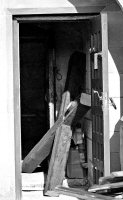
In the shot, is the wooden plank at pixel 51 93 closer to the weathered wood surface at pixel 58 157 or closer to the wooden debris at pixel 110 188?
the weathered wood surface at pixel 58 157

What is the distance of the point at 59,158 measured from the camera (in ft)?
30.4

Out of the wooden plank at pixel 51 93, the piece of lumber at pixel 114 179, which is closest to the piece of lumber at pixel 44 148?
the wooden plank at pixel 51 93

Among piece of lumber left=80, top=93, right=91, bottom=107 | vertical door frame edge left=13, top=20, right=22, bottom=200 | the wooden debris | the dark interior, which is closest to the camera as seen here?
the wooden debris

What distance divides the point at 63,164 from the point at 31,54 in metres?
4.23

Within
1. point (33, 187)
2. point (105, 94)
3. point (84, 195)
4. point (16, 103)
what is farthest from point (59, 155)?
point (84, 195)

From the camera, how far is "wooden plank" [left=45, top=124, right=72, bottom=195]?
9.08 m

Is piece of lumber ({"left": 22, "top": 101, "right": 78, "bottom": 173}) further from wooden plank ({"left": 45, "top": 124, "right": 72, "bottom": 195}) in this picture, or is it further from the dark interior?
the dark interior

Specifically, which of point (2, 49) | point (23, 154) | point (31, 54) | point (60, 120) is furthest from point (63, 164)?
point (31, 54)

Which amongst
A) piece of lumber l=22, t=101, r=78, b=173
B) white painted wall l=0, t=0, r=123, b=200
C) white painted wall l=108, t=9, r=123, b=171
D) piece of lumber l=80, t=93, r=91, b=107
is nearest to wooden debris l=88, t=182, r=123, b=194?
white painted wall l=108, t=9, r=123, b=171

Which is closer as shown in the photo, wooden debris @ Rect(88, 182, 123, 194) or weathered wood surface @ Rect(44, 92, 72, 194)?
wooden debris @ Rect(88, 182, 123, 194)

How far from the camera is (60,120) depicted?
9.78 m

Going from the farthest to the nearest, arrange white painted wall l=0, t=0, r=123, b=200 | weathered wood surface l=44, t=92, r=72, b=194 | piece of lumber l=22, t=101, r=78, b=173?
piece of lumber l=22, t=101, r=78, b=173 < weathered wood surface l=44, t=92, r=72, b=194 < white painted wall l=0, t=0, r=123, b=200

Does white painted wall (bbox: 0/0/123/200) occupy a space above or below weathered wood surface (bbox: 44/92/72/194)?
above

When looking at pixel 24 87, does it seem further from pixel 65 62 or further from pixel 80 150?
pixel 80 150
